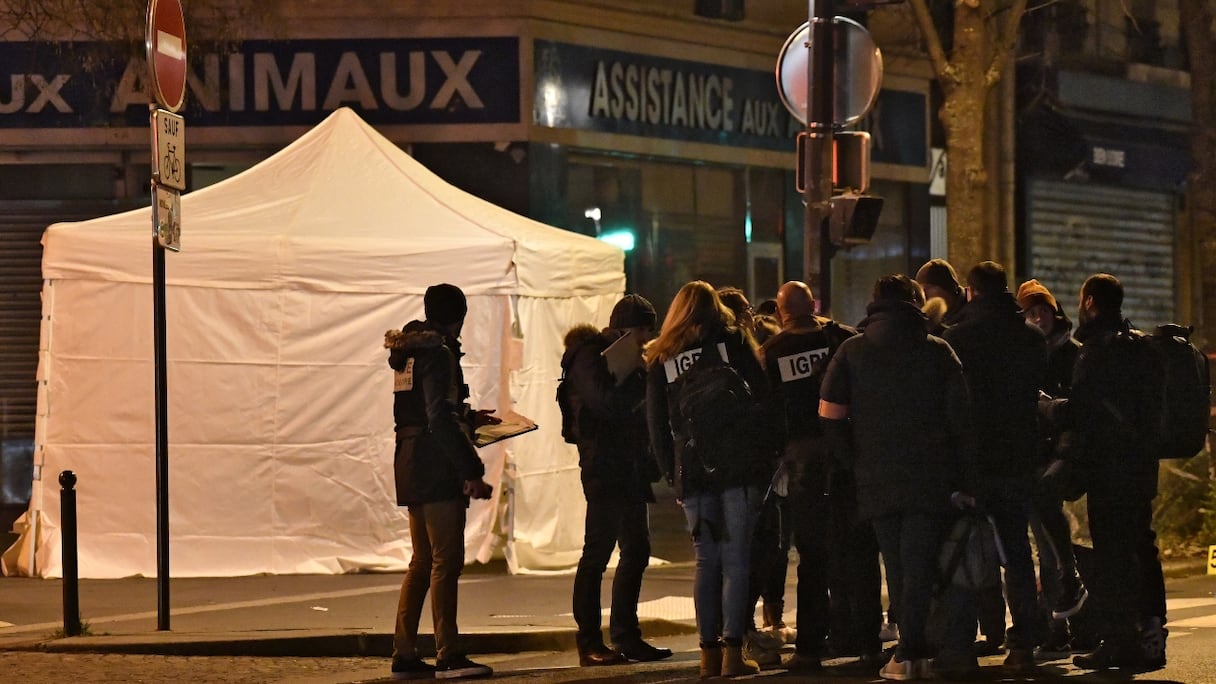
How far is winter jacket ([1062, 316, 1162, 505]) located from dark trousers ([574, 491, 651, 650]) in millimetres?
2138

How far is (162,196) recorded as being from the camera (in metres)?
10.5

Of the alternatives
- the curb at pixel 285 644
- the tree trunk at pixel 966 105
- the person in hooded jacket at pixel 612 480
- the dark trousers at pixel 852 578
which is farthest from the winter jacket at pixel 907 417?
the tree trunk at pixel 966 105

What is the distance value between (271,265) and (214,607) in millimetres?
2594

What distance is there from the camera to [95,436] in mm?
13016

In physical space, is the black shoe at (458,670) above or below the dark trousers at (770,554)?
below

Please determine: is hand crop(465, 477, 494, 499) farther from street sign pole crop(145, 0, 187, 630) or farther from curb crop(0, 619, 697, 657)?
street sign pole crop(145, 0, 187, 630)

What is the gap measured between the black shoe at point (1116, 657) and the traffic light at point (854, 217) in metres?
4.27

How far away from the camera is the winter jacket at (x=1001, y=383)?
27.5 feet

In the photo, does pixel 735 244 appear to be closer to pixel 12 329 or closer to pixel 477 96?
pixel 477 96

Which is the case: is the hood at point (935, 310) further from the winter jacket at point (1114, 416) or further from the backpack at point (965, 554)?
the backpack at point (965, 554)

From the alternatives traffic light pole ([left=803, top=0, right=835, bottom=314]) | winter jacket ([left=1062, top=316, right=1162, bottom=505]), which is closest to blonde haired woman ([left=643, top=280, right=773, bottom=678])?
winter jacket ([left=1062, top=316, right=1162, bottom=505])

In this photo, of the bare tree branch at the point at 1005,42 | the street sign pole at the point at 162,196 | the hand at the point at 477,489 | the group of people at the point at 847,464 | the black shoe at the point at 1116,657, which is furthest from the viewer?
the bare tree branch at the point at 1005,42

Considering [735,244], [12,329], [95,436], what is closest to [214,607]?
[95,436]

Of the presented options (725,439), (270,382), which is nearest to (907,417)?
(725,439)
